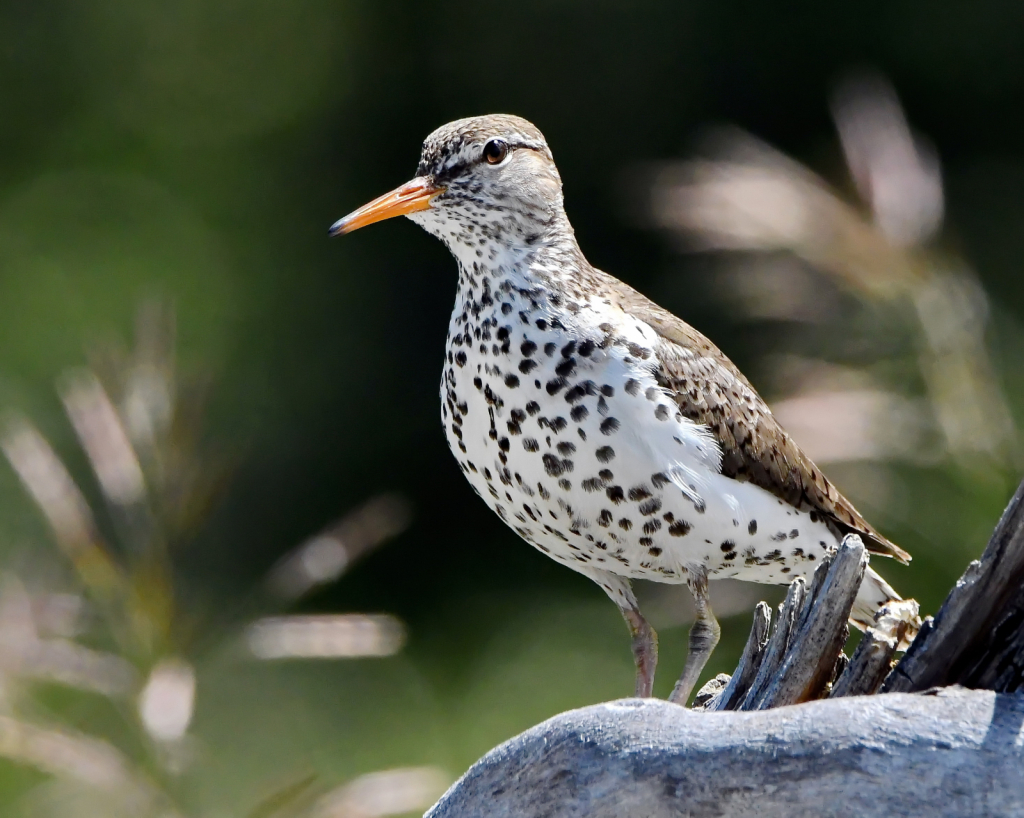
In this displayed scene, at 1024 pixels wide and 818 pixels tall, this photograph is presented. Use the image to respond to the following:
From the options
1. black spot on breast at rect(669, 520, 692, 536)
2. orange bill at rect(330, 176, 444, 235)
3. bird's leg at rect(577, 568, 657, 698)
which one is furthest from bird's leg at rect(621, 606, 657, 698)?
orange bill at rect(330, 176, 444, 235)

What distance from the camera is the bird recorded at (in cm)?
411

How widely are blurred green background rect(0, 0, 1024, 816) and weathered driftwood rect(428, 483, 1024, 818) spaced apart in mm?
4923

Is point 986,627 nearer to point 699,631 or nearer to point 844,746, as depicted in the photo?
point 844,746

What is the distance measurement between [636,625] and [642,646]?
0.22ft

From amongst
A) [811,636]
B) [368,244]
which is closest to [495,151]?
[811,636]

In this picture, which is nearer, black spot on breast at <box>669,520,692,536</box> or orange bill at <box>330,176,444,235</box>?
black spot on breast at <box>669,520,692,536</box>

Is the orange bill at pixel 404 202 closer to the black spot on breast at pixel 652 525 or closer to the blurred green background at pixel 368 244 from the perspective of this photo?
the black spot on breast at pixel 652 525

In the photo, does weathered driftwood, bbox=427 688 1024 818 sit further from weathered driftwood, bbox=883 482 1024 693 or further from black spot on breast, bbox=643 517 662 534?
black spot on breast, bbox=643 517 662 534

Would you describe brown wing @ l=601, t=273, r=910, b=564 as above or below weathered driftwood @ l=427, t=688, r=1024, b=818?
above

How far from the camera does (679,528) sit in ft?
13.7

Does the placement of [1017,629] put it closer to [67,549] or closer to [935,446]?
[935,446]

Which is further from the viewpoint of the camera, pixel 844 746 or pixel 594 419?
pixel 594 419

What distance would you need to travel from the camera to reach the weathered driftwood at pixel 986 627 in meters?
3.12

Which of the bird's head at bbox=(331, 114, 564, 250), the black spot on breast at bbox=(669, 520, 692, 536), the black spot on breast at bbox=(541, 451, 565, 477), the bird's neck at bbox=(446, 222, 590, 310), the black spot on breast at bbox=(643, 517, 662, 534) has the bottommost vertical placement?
the black spot on breast at bbox=(669, 520, 692, 536)
